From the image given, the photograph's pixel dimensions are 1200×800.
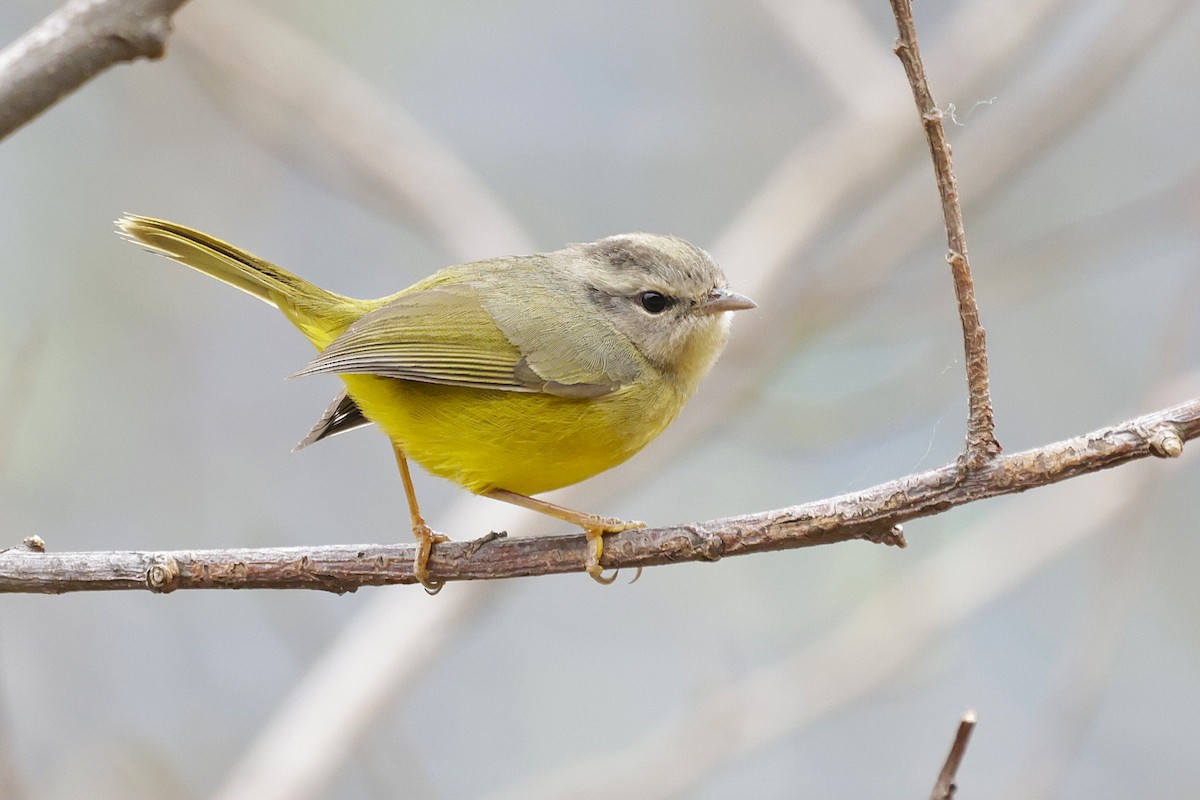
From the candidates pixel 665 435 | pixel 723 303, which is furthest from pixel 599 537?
pixel 665 435

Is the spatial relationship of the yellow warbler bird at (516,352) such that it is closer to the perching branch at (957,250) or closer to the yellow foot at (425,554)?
the yellow foot at (425,554)

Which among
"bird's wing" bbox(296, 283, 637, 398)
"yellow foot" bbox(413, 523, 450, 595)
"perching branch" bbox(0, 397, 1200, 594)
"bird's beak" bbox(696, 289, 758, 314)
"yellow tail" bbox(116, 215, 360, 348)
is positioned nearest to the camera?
"perching branch" bbox(0, 397, 1200, 594)

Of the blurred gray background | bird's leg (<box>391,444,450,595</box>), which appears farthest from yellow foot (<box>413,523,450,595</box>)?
the blurred gray background

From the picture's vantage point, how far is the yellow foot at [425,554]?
9.70ft

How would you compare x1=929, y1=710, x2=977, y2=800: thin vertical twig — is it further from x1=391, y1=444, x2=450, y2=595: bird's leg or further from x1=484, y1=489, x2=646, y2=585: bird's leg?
x1=391, y1=444, x2=450, y2=595: bird's leg

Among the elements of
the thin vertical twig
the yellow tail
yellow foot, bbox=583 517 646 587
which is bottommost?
the thin vertical twig

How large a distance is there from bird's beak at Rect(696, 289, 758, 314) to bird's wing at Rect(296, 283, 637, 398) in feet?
1.11

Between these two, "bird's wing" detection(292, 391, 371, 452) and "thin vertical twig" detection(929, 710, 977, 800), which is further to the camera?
"bird's wing" detection(292, 391, 371, 452)

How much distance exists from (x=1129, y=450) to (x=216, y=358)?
537 centimetres

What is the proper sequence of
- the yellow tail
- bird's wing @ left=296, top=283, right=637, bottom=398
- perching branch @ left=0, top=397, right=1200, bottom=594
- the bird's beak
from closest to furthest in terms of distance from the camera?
perching branch @ left=0, top=397, right=1200, bottom=594
bird's wing @ left=296, top=283, right=637, bottom=398
the yellow tail
the bird's beak

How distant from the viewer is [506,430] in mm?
3289

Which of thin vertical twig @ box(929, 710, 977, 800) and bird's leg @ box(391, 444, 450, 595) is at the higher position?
bird's leg @ box(391, 444, 450, 595)

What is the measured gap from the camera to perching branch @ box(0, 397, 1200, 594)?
2.26 m

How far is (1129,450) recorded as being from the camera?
87.0 inches
